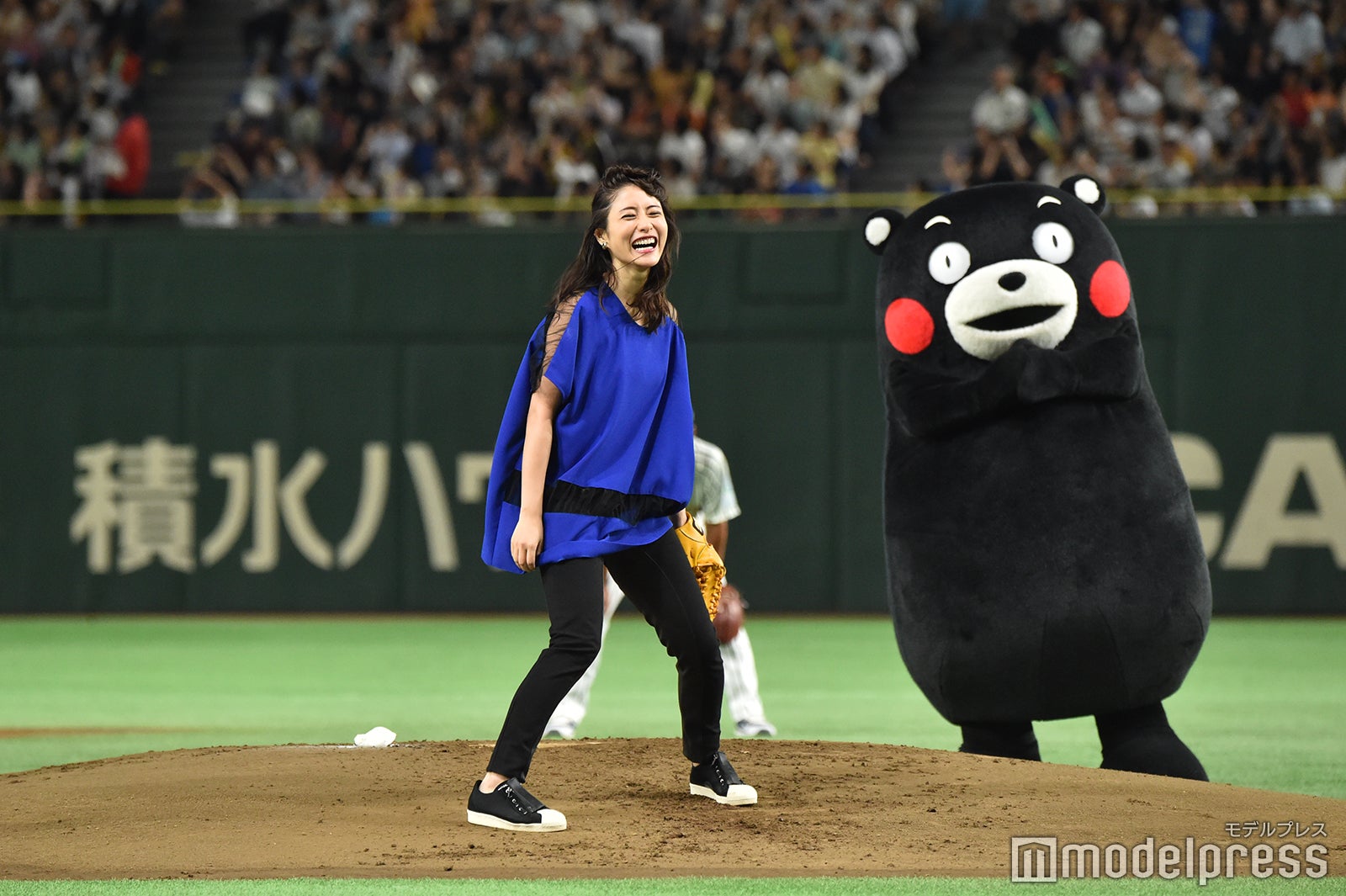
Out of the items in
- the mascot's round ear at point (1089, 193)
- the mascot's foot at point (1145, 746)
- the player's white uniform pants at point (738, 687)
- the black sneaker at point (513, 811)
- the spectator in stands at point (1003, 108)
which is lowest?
the player's white uniform pants at point (738, 687)

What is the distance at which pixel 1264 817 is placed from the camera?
5.76 m

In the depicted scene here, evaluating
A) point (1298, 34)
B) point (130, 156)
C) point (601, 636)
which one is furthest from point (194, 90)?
point (601, 636)

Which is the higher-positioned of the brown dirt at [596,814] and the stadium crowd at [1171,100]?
the stadium crowd at [1171,100]

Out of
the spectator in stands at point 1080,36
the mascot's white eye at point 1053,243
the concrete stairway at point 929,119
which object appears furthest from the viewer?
the concrete stairway at point 929,119

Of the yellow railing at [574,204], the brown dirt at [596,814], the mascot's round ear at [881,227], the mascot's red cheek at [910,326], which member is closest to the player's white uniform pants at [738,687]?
the brown dirt at [596,814]

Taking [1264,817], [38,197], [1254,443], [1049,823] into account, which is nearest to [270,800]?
→ [1049,823]

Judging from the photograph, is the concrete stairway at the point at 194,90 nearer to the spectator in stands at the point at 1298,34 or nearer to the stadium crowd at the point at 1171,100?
the stadium crowd at the point at 1171,100

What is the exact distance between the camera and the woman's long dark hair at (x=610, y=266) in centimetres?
574

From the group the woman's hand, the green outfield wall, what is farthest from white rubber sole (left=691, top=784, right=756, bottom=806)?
the green outfield wall

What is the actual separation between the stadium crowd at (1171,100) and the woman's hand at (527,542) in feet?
36.8

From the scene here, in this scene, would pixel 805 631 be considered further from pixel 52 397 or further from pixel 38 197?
pixel 38 197

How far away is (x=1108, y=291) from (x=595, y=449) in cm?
285

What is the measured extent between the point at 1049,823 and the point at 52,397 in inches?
496

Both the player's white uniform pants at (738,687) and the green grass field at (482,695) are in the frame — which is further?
the player's white uniform pants at (738,687)
